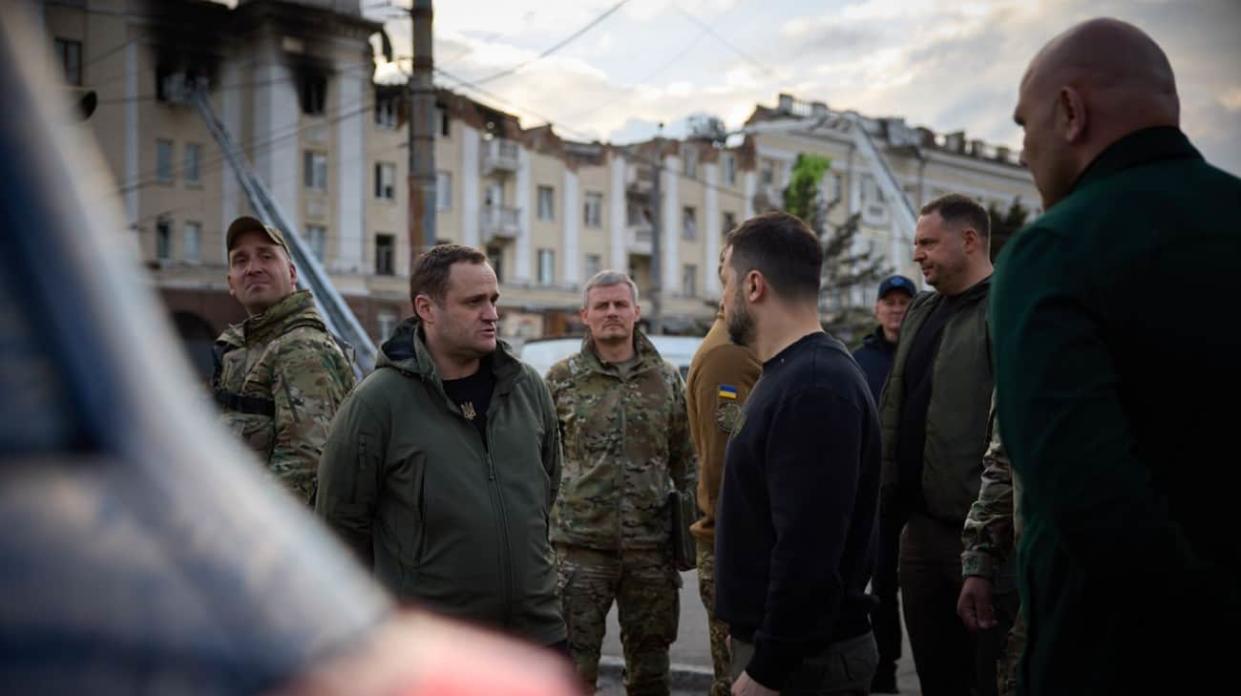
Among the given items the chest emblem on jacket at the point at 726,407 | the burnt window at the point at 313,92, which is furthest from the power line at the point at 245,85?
the chest emblem on jacket at the point at 726,407

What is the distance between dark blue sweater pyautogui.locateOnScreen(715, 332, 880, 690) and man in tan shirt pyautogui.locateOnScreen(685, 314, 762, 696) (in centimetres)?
191

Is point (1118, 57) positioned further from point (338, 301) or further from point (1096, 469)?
point (338, 301)

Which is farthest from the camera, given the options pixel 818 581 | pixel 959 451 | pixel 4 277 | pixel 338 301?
pixel 338 301

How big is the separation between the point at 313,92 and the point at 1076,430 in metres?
45.5

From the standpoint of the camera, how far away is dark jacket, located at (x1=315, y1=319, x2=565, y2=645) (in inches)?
155

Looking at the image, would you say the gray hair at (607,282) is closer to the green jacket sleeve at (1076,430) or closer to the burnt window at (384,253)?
the green jacket sleeve at (1076,430)

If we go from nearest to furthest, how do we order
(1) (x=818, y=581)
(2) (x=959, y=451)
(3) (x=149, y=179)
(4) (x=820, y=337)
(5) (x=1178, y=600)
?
(5) (x=1178, y=600) → (1) (x=818, y=581) → (4) (x=820, y=337) → (2) (x=959, y=451) → (3) (x=149, y=179)

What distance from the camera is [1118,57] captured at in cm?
215

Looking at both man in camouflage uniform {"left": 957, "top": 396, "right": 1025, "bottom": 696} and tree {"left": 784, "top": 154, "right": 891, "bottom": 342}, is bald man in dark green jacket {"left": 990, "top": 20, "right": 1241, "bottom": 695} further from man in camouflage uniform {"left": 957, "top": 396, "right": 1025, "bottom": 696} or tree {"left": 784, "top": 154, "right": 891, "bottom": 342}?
tree {"left": 784, "top": 154, "right": 891, "bottom": 342}

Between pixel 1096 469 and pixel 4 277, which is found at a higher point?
pixel 4 277

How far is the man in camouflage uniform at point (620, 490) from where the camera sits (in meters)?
5.82

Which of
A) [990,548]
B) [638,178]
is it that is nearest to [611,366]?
[990,548]

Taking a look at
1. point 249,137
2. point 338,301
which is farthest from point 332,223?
point 338,301

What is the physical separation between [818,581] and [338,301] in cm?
1586
